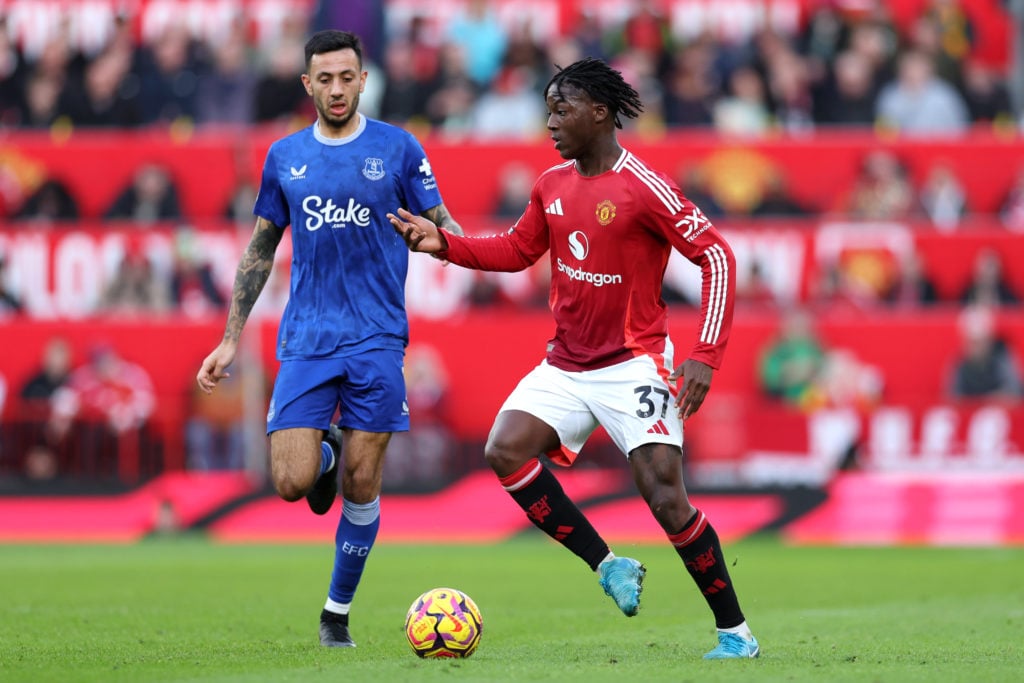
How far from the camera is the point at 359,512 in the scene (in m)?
8.95

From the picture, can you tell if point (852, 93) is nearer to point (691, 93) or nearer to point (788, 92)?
point (788, 92)

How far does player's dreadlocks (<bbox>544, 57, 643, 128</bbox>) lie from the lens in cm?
841

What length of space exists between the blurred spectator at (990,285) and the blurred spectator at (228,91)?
9.55 metres

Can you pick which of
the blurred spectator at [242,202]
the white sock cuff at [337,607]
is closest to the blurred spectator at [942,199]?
the blurred spectator at [242,202]

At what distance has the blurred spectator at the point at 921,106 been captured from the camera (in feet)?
73.4

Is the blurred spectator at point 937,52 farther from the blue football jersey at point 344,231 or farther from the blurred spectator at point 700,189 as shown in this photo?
the blue football jersey at point 344,231

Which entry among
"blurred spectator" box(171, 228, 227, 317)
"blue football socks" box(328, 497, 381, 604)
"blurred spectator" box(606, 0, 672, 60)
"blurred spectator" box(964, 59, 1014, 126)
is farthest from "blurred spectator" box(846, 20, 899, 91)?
"blue football socks" box(328, 497, 381, 604)

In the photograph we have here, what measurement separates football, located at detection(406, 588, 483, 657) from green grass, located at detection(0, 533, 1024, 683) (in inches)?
5.0

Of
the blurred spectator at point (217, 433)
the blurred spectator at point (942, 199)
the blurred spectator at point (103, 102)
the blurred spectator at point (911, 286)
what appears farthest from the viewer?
the blurred spectator at point (103, 102)

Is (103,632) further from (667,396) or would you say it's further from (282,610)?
(667,396)

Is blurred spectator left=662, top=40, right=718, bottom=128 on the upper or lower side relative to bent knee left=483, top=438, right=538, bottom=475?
upper

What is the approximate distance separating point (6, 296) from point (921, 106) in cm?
1163

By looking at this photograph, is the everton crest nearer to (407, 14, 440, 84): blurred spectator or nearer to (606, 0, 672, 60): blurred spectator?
(407, 14, 440, 84): blurred spectator

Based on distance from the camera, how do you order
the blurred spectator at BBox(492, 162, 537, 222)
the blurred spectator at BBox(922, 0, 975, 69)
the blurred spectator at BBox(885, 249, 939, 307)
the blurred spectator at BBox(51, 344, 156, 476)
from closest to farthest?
the blurred spectator at BBox(51, 344, 156, 476)
the blurred spectator at BBox(885, 249, 939, 307)
the blurred spectator at BBox(492, 162, 537, 222)
the blurred spectator at BBox(922, 0, 975, 69)
